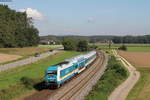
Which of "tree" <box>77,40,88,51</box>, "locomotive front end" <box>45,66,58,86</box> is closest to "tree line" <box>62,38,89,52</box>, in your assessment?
"tree" <box>77,40,88,51</box>

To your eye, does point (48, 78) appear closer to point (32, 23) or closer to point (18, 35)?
point (18, 35)

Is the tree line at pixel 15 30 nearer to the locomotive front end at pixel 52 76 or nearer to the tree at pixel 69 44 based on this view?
the tree at pixel 69 44

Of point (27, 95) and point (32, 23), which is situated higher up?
point (32, 23)

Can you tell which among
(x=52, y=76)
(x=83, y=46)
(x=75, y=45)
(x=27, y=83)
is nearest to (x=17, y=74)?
(x=27, y=83)

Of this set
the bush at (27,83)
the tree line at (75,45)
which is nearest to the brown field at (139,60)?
the tree line at (75,45)

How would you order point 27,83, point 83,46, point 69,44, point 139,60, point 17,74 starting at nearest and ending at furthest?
point 27,83, point 17,74, point 139,60, point 69,44, point 83,46

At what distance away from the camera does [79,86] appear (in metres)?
38.2

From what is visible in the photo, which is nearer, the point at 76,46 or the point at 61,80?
the point at 61,80

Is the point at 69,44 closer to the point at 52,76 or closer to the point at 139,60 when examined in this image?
the point at 139,60

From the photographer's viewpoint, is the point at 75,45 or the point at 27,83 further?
the point at 75,45

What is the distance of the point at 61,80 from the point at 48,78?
228 centimetres

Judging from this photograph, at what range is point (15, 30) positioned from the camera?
424ft

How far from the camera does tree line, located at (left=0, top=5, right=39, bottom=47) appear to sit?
114 meters

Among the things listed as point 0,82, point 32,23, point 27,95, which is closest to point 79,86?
point 27,95
